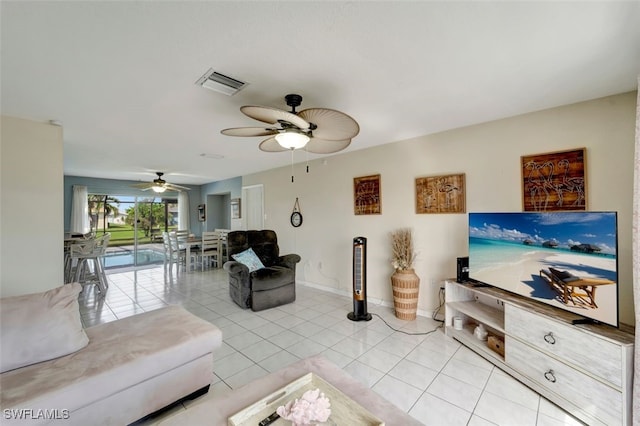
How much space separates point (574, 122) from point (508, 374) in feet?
7.64

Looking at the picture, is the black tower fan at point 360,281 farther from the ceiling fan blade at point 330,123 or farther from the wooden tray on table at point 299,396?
the wooden tray on table at point 299,396

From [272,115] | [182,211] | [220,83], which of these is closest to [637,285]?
[272,115]

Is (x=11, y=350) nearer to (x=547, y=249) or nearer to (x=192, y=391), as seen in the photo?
(x=192, y=391)

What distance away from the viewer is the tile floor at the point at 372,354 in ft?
5.79

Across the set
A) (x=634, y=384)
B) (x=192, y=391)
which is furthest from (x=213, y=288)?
(x=634, y=384)

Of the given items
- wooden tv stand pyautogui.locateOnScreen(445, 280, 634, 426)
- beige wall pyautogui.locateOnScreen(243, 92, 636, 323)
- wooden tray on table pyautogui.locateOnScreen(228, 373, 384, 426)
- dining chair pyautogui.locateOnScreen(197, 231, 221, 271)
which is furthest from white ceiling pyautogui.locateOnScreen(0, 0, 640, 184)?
dining chair pyautogui.locateOnScreen(197, 231, 221, 271)

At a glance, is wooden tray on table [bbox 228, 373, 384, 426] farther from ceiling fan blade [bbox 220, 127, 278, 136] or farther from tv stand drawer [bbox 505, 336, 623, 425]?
ceiling fan blade [bbox 220, 127, 278, 136]

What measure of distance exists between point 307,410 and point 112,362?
1.25 meters

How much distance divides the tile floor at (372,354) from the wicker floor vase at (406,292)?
127mm

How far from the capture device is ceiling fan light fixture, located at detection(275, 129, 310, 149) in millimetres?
1943

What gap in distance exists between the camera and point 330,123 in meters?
1.87

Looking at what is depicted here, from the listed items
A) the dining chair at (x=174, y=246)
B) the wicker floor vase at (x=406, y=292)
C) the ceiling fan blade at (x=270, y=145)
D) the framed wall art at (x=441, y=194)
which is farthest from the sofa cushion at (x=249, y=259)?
the dining chair at (x=174, y=246)

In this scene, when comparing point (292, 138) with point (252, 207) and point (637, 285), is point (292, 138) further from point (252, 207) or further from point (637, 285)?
point (252, 207)

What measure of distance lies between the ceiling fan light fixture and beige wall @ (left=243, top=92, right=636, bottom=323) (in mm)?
1650
